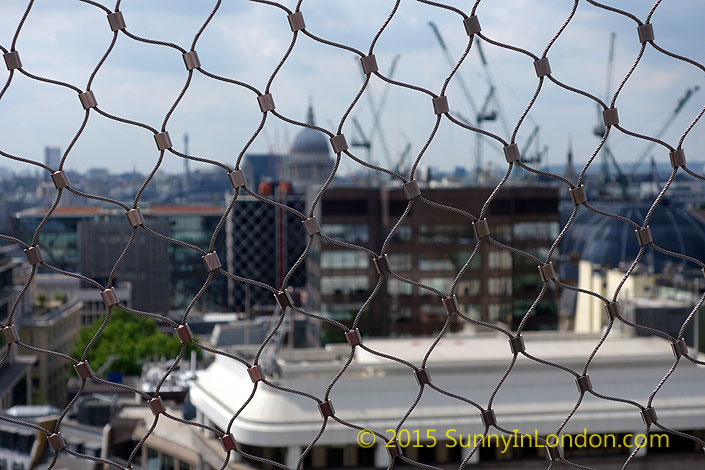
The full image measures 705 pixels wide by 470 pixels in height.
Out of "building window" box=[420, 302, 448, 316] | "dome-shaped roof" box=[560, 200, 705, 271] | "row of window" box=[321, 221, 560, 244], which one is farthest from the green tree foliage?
"dome-shaped roof" box=[560, 200, 705, 271]

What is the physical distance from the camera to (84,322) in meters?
18.7

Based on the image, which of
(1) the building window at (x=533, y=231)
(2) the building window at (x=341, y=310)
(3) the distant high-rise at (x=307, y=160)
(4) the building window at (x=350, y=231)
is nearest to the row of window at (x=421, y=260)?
(4) the building window at (x=350, y=231)

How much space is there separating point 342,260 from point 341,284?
15.1 inches

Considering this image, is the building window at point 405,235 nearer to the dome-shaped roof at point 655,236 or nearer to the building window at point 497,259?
the building window at point 497,259

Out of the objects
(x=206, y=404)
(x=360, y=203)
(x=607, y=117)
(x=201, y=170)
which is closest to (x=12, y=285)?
(x=360, y=203)

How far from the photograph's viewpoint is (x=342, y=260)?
1521 centimetres

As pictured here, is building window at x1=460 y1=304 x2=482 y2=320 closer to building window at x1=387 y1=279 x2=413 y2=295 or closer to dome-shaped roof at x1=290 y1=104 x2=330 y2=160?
building window at x1=387 y1=279 x2=413 y2=295

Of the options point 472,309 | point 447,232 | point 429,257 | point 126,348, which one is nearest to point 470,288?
point 472,309

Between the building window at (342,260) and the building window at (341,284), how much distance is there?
17cm

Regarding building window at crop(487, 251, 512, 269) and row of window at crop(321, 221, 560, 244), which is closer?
row of window at crop(321, 221, 560, 244)

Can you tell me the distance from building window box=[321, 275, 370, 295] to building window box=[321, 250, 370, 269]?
173mm

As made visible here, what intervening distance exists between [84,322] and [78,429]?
1043 centimetres

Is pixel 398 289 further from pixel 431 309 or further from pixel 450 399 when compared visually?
pixel 450 399

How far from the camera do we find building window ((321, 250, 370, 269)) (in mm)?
15180
